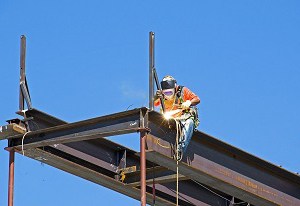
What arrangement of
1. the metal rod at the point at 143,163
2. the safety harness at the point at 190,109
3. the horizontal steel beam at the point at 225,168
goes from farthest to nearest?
the safety harness at the point at 190,109 < the horizontal steel beam at the point at 225,168 < the metal rod at the point at 143,163

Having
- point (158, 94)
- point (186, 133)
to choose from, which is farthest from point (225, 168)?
point (158, 94)

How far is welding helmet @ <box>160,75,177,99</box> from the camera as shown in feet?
72.9

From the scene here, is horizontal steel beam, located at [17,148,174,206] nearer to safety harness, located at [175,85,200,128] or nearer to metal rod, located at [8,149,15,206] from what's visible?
metal rod, located at [8,149,15,206]

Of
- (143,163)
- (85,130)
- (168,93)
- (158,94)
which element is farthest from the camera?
(168,93)

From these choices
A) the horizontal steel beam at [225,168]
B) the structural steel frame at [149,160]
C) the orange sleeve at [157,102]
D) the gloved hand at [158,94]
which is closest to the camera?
the structural steel frame at [149,160]

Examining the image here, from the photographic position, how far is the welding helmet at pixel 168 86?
22234mm

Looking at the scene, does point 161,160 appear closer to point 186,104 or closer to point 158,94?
point 186,104

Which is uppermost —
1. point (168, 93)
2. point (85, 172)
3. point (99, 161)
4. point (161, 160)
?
point (168, 93)

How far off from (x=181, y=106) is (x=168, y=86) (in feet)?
1.75

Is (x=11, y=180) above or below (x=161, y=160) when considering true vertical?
below

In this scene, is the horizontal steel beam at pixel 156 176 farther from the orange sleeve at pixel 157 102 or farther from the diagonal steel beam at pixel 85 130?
the diagonal steel beam at pixel 85 130

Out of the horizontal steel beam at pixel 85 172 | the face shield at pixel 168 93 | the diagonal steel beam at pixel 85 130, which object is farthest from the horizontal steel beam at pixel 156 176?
the diagonal steel beam at pixel 85 130

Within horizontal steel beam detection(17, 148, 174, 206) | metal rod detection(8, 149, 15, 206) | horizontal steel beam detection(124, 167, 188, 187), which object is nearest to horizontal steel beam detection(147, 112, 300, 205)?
horizontal steel beam detection(124, 167, 188, 187)

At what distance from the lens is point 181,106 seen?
72.4 ft
